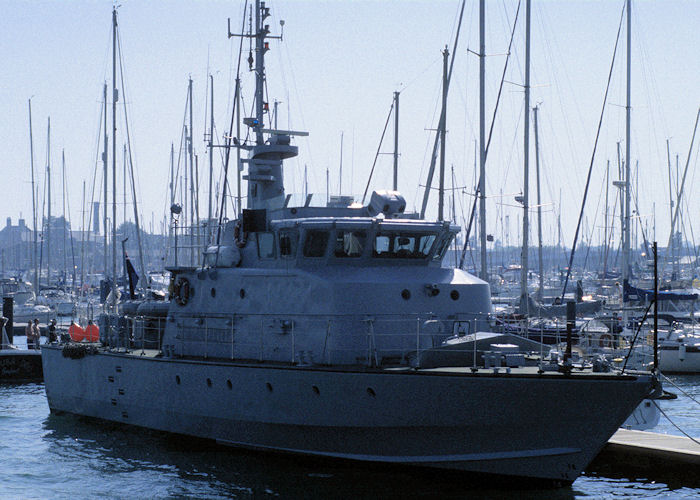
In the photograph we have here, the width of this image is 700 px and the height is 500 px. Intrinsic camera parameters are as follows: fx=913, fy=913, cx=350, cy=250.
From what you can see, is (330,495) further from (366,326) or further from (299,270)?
(299,270)

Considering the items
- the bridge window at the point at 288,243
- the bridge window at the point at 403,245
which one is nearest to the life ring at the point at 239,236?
the bridge window at the point at 288,243

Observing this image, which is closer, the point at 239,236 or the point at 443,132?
the point at 239,236

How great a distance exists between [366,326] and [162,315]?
24.4 ft

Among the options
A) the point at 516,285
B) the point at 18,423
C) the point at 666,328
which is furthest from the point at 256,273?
the point at 516,285

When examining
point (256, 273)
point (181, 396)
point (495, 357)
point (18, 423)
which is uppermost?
point (256, 273)

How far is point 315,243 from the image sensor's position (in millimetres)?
18219

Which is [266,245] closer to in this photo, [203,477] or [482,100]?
[203,477]

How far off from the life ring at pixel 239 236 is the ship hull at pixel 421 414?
275cm

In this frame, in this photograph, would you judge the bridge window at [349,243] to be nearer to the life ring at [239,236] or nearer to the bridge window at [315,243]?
the bridge window at [315,243]

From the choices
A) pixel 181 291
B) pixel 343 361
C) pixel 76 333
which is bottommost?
pixel 76 333

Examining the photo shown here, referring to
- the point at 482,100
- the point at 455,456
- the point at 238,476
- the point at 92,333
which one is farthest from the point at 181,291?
the point at 482,100

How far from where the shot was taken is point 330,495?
53.2 ft

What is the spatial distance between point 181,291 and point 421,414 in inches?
301

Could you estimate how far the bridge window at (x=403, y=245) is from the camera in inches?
719
